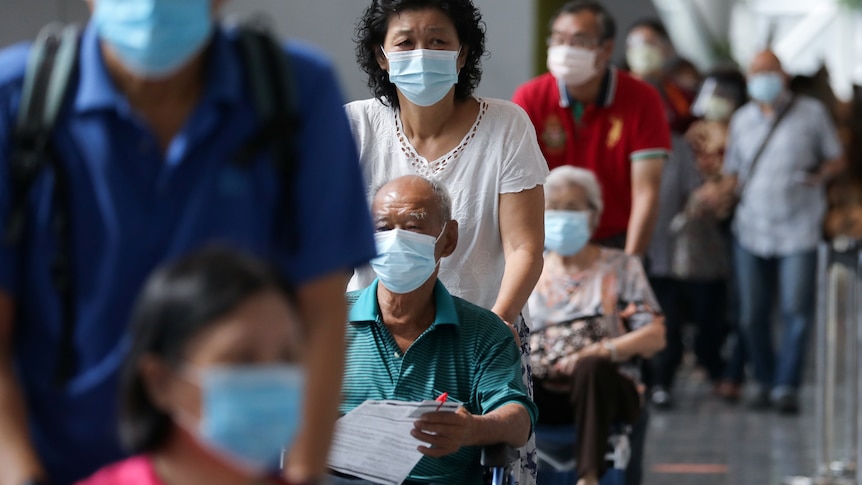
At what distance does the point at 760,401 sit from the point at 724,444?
1436 millimetres

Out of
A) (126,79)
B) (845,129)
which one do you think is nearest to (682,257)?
(845,129)

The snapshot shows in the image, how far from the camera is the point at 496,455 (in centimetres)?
365

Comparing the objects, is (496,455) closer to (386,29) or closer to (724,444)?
(386,29)

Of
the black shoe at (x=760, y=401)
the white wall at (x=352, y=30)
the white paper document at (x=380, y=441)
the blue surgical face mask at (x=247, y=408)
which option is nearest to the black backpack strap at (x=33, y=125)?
the blue surgical face mask at (x=247, y=408)

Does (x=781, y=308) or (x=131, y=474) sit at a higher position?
(x=131, y=474)

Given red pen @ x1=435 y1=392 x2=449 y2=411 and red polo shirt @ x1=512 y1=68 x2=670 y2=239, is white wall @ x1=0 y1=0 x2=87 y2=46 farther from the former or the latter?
red pen @ x1=435 y1=392 x2=449 y2=411

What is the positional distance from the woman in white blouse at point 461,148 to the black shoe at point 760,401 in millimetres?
5250

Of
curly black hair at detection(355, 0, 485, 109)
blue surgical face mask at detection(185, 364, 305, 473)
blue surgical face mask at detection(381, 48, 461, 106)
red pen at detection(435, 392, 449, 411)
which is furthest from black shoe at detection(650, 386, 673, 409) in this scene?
blue surgical face mask at detection(185, 364, 305, 473)

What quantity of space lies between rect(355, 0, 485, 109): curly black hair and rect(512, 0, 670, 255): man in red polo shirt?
1659 mm

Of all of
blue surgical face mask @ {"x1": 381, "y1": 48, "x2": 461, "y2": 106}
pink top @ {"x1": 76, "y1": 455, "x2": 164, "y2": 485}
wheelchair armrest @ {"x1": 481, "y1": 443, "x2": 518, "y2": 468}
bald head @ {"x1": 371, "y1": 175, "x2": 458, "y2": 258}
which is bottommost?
wheelchair armrest @ {"x1": 481, "y1": 443, "x2": 518, "y2": 468}

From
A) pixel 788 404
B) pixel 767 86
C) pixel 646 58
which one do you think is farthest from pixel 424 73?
pixel 646 58

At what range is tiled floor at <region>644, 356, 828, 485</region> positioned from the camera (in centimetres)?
702

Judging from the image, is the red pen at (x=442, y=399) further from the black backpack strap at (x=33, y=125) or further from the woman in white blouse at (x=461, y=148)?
the black backpack strap at (x=33, y=125)

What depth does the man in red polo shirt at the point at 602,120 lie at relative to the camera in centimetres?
596
